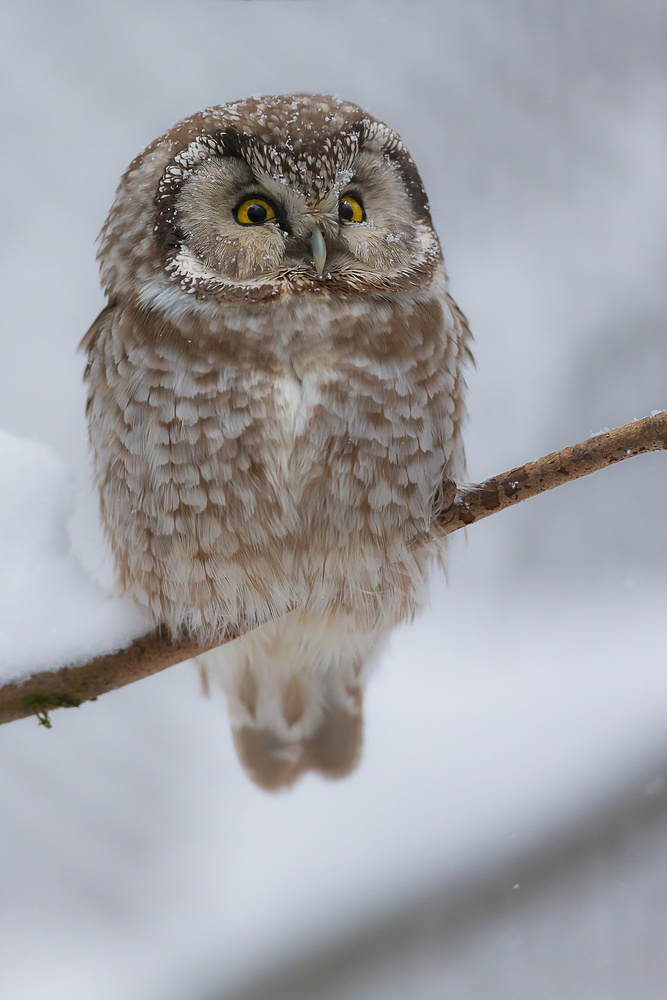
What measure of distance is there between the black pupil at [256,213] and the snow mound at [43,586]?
0.80 m

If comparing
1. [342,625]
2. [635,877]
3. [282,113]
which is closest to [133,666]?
[342,625]

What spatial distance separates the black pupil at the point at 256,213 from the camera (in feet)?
4.78

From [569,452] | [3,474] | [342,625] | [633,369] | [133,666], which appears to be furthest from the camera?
[633,369]

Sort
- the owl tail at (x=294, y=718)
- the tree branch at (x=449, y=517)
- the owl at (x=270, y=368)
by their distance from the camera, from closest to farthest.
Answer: the tree branch at (x=449, y=517)
the owl at (x=270, y=368)
the owl tail at (x=294, y=718)

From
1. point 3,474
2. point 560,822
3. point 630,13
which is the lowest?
point 560,822

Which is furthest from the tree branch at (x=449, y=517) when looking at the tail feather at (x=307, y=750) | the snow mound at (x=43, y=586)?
the tail feather at (x=307, y=750)

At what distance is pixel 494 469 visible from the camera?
3193 millimetres

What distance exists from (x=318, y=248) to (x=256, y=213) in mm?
162

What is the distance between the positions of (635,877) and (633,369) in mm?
2296

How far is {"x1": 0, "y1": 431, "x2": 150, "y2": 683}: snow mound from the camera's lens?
152cm

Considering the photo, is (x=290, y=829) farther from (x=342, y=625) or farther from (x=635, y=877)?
(x=342, y=625)

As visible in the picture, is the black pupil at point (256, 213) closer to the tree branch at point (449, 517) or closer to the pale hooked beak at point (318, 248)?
the pale hooked beak at point (318, 248)

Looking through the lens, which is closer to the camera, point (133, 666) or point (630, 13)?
point (133, 666)

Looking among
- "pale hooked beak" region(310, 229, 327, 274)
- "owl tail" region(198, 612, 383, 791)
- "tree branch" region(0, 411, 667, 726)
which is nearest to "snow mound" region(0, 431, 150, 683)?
"tree branch" region(0, 411, 667, 726)
